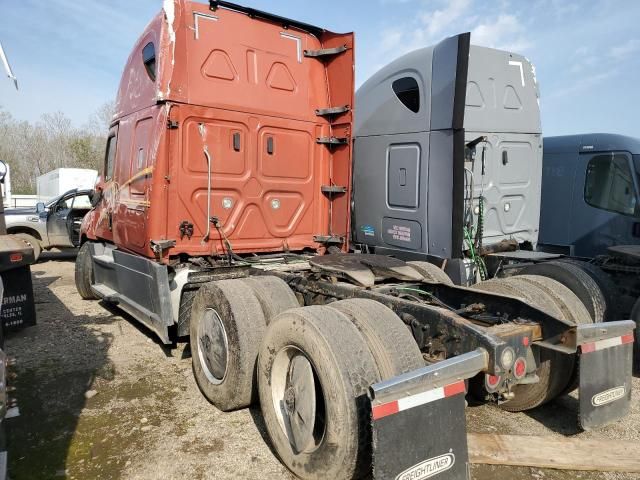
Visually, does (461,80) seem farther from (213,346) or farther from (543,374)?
(213,346)

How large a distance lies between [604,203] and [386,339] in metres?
5.80

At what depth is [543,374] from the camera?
11.0 ft

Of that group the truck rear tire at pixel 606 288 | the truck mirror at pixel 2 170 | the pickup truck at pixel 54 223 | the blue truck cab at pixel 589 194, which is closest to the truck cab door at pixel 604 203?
the blue truck cab at pixel 589 194

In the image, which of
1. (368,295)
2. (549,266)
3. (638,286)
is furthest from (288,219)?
(638,286)

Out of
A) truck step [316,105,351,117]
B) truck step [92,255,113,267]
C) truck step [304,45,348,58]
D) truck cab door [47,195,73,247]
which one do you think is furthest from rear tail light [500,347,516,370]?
truck cab door [47,195,73,247]

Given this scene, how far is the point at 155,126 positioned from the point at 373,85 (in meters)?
3.33

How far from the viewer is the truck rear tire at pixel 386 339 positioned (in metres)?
2.61

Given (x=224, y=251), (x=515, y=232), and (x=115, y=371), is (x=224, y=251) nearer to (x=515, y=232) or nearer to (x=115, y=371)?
(x=115, y=371)

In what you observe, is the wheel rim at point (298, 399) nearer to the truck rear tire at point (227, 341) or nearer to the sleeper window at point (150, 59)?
the truck rear tire at point (227, 341)

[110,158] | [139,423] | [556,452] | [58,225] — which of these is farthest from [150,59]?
[58,225]

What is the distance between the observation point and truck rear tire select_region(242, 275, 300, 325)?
3.68 m

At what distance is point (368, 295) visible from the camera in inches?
133

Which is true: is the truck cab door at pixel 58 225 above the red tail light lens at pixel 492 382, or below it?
above

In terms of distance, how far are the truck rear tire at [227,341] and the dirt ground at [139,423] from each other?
20cm
